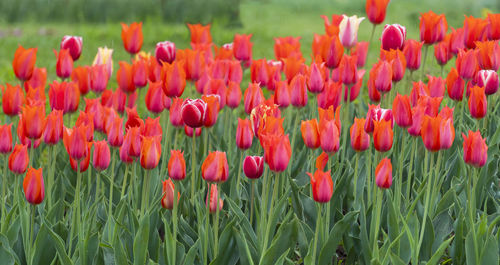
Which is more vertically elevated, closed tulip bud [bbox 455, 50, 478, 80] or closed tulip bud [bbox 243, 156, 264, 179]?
closed tulip bud [bbox 455, 50, 478, 80]

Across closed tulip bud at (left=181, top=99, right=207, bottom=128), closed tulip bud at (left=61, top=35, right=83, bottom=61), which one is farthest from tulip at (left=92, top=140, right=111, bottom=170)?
closed tulip bud at (left=61, top=35, right=83, bottom=61)

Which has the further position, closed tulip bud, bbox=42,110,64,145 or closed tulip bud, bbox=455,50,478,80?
closed tulip bud, bbox=455,50,478,80

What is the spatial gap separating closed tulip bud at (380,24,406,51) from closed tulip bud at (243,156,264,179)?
1.14 metres

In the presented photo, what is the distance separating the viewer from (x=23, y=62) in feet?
11.4

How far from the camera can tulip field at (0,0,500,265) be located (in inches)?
94.0

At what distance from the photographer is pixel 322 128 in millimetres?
2422

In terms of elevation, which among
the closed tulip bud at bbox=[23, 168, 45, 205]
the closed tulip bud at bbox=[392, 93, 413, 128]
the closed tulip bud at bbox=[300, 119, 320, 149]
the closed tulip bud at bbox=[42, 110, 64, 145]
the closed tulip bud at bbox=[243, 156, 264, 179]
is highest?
the closed tulip bud at bbox=[392, 93, 413, 128]

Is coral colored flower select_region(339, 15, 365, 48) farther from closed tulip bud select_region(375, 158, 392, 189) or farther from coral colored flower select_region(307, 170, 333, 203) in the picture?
coral colored flower select_region(307, 170, 333, 203)

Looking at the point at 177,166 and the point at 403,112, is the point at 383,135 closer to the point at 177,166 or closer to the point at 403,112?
the point at 403,112

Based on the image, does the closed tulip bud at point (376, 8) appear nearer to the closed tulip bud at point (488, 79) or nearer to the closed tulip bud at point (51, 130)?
the closed tulip bud at point (488, 79)

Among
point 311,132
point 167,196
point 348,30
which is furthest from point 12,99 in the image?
point 348,30

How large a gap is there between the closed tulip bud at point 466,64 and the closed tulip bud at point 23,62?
79.3 inches

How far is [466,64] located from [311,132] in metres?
1.04

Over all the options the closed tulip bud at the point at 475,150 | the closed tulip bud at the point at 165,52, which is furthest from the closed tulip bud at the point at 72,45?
the closed tulip bud at the point at 475,150
